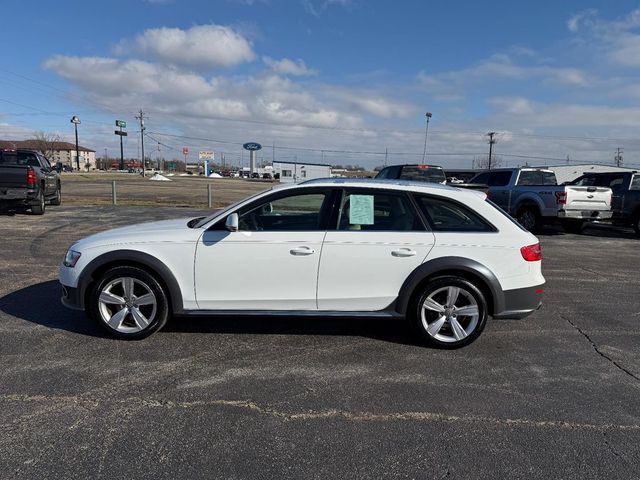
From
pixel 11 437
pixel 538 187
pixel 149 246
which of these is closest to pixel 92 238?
pixel 149 246

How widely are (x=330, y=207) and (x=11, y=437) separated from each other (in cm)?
301

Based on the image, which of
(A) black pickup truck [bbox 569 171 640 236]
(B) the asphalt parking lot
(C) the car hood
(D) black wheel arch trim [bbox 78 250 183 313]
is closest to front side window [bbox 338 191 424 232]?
(B) the asphalt parking lot

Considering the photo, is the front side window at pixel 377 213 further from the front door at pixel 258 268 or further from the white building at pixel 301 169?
the white building at pixel 301 169

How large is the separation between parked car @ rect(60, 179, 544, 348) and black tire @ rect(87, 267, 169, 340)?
0.4 inches

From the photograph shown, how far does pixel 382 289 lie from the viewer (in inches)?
170

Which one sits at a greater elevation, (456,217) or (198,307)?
(456,217)

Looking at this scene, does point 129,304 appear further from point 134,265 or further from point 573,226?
point 573,226

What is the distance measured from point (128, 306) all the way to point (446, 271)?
9.93ft

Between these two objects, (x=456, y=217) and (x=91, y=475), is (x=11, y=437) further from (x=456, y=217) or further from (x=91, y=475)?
(x=456, y=217)

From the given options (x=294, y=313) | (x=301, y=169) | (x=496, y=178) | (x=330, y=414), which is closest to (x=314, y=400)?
(x=330, y=414)

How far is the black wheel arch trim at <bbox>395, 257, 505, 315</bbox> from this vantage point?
424cm

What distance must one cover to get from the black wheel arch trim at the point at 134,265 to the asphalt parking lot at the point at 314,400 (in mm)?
425

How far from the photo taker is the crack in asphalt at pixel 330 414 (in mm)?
3167

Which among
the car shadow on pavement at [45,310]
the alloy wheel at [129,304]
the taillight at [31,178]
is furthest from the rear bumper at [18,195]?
the alloy wheel at [129,304]
